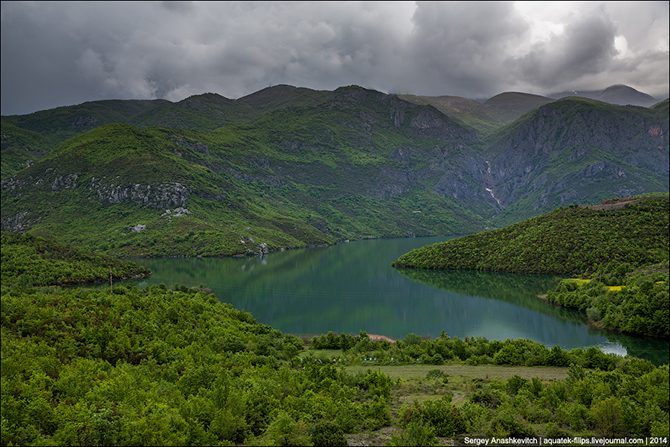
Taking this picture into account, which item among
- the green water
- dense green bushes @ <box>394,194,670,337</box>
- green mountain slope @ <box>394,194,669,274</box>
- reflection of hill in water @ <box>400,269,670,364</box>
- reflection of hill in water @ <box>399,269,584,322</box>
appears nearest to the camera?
reflection of hill in water @ <box>400,269,670,364</box>

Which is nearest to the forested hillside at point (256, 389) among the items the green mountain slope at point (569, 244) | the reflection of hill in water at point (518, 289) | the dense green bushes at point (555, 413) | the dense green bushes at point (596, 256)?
the dense green bushes at point (555, 413)

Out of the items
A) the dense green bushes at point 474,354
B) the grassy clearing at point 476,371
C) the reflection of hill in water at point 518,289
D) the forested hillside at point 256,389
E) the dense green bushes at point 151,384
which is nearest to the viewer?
the dense green bushes at point 151,384

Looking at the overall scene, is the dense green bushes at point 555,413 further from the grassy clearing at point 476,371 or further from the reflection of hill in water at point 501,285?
the reflection of hill in water at point 501,285

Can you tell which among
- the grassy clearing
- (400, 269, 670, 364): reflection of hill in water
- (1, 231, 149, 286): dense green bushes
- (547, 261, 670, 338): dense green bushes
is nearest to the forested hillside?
the grassy clearing

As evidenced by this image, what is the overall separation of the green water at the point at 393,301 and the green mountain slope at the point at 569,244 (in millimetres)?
8796

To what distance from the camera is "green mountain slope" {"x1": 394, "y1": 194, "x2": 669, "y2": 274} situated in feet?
420

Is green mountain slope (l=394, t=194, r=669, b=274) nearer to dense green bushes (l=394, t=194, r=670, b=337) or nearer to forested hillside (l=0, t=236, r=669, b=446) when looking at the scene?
dense green bushes (l=394, t=194, r=670, b=337)

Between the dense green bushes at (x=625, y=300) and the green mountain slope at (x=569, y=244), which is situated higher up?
the green mountain slope at (x=569, y=244)

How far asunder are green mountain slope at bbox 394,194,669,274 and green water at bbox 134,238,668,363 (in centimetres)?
880

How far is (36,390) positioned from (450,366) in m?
32.6

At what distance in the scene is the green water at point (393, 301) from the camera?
79062 millimetres

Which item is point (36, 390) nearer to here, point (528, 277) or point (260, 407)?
point (260, 407)

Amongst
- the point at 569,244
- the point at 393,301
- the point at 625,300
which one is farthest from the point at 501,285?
the point at 625,300

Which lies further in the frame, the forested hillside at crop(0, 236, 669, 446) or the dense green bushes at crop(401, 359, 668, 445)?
the dense green bushes at crop(401, 359, 668, 445)
